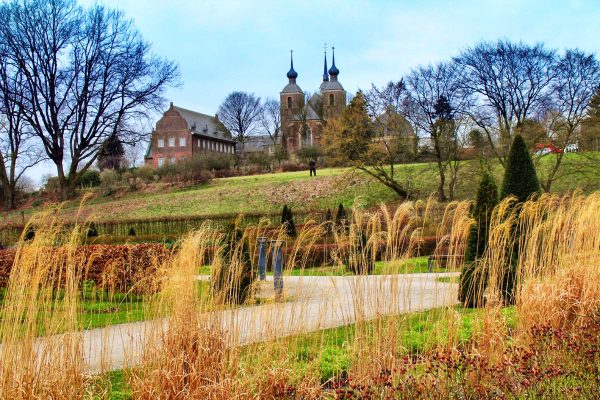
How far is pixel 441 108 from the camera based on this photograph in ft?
87.2

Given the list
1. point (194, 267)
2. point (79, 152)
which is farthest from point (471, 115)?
point (194, 267)

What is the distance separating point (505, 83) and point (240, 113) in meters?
44.1

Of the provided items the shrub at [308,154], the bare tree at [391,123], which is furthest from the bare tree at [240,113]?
the bare tree at [391,123]

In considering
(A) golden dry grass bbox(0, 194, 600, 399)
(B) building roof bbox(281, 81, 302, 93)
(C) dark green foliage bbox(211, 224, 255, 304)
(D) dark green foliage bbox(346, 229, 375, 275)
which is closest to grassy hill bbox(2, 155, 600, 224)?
(C) dark green foliage bbox(211, 224, 255, 304)

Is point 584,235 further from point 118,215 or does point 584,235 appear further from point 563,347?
point 118,215

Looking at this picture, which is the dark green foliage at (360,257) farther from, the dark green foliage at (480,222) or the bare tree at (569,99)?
the bare tree at (569,99)

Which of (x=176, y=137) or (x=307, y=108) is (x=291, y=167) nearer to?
(x=176, y=137)

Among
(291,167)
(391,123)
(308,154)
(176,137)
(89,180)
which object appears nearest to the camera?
(391,123)

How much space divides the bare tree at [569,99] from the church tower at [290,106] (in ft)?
130

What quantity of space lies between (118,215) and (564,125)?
22.2 m

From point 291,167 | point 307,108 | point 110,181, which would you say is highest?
point 307,108


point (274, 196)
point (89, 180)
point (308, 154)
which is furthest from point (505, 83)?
point (89, 180)

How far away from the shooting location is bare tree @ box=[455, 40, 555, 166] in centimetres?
2530

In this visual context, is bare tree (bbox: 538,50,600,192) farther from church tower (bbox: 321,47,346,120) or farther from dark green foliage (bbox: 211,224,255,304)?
church tower (bbox: 321,47,346,120)
